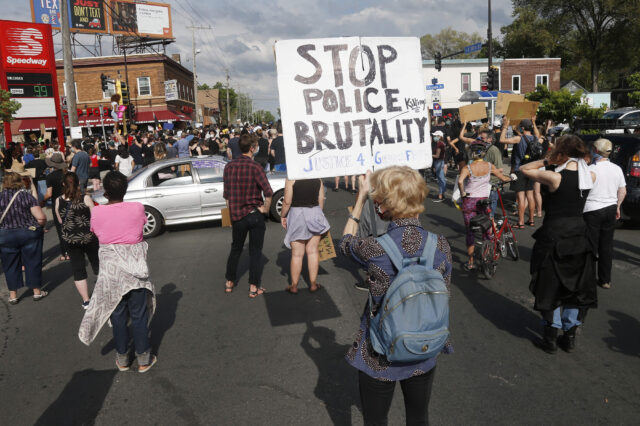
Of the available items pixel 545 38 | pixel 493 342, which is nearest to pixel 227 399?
pixel 493 342

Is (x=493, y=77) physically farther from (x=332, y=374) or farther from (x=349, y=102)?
(x=332, y=374)

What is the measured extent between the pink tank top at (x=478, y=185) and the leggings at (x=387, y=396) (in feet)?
15.1

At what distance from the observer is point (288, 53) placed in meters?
3.63

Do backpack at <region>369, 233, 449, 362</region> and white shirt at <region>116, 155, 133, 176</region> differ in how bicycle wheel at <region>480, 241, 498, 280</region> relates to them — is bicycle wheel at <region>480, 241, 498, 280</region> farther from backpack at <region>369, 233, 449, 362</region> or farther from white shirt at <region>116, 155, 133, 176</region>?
white shirt at <region>116, 155, 133, 176</region>

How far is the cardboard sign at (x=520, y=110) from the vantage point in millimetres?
10820

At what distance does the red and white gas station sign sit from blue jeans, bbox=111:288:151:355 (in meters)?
22.7

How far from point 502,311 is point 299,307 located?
2.24m

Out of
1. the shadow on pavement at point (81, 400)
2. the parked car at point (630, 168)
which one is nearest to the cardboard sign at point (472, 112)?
the parked car at point (630, 168)

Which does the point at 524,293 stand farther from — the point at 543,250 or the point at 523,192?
the point at 523,192

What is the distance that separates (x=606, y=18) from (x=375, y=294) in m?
54.8

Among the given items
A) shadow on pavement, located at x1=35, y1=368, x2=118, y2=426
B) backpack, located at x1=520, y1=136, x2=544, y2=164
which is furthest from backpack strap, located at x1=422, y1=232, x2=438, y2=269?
backpack, located at x1=520, y1=136, x2=544, y2=164

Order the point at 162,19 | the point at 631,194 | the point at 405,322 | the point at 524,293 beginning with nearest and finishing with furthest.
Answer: the point at 405,322
the point at 524,293
the point at 631,194
the point at 162,19

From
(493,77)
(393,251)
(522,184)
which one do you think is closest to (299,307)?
(393,251)

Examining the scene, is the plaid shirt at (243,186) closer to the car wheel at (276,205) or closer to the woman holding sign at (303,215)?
the woman holding sign at (303,215)
